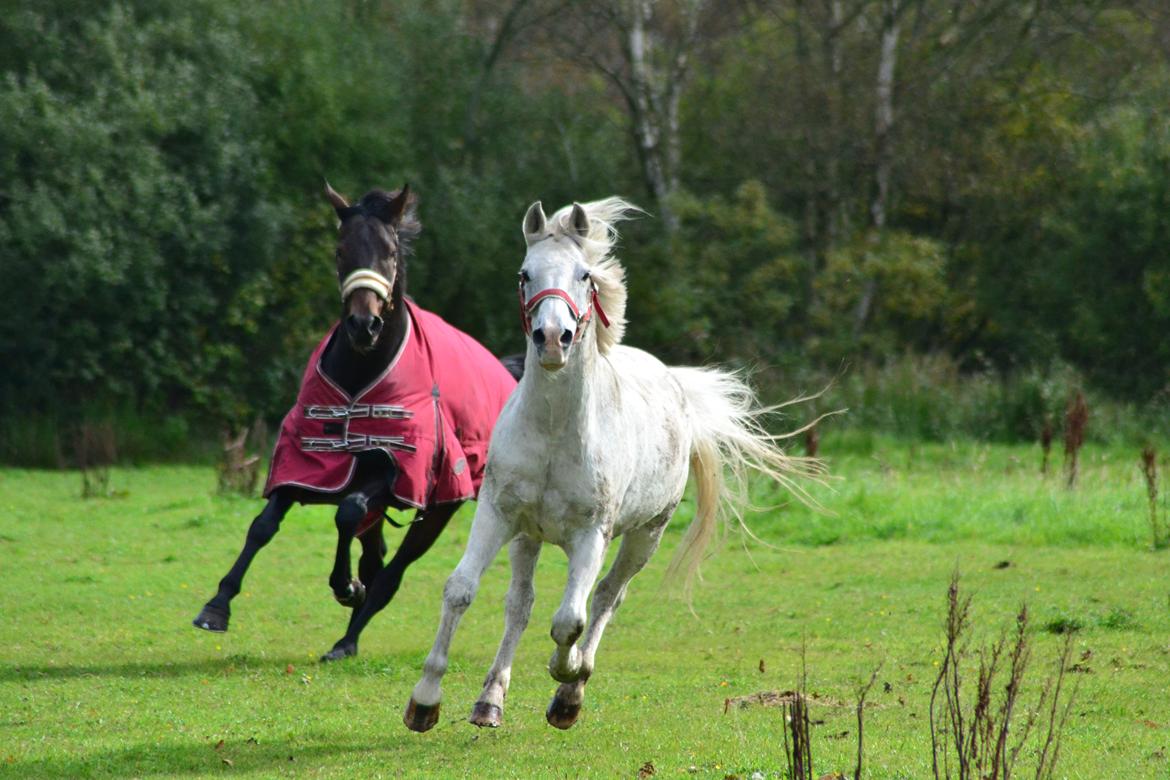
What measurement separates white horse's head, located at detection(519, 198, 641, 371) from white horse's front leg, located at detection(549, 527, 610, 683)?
2.81ft

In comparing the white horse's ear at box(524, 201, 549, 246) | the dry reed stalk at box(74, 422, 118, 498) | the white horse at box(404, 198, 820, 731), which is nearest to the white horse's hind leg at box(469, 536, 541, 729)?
the white horse at box(404, 198, 820, 731)

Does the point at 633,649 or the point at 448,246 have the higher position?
the point at 448,246

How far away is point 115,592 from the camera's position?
36.7ft

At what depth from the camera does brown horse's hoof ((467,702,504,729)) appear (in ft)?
21.1

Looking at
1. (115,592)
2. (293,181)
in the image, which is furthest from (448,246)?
(115,592)

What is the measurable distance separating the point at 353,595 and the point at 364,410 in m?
1.30

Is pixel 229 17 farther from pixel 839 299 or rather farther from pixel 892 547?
pixel 892 547

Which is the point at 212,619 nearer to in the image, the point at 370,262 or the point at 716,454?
the point at 370,262

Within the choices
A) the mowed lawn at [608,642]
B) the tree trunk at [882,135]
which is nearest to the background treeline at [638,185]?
the tree trunk at [882,135]

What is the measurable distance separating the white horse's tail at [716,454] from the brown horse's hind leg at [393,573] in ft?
4.68

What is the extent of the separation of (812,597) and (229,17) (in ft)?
55.6

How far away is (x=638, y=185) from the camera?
30109 millimetres

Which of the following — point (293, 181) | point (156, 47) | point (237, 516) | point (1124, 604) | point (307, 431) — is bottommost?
point (237, 516)

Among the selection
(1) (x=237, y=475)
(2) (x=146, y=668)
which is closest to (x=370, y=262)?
(2) (x=146, y=668)
